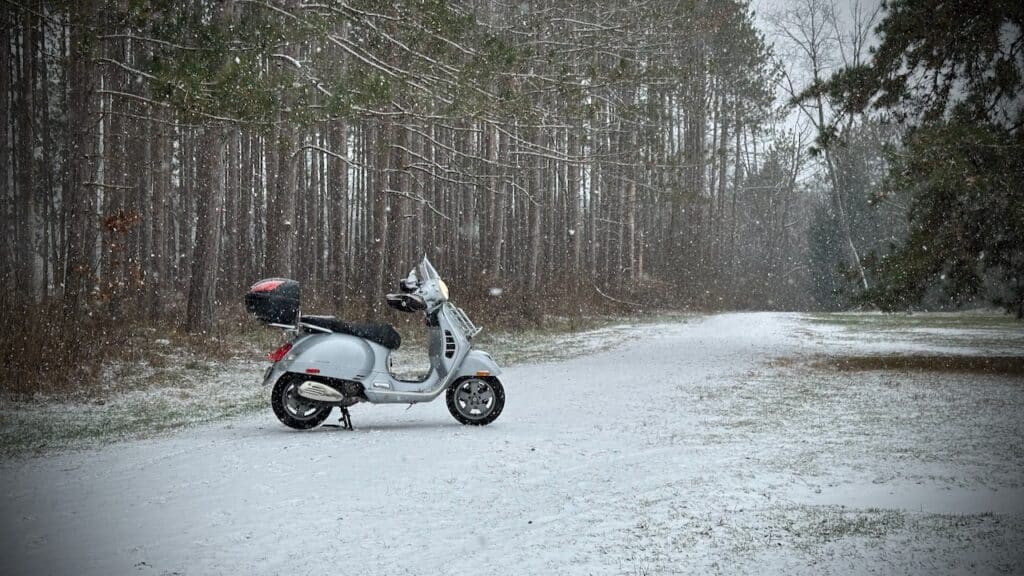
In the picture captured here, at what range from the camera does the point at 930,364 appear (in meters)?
16.5

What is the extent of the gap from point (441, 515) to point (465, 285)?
20.6 metres

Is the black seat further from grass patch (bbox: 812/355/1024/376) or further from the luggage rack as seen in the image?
grass patch (bbox: 812/355/1024/376)

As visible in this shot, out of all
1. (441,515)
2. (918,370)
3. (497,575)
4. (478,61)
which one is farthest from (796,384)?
(497,575)

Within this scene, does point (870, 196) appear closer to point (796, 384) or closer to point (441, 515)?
point (796, 384)

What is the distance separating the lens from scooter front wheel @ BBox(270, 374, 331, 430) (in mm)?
8695

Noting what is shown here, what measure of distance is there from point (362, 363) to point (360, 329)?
35 centimetres

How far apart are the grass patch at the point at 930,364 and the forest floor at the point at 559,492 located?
3.88 m

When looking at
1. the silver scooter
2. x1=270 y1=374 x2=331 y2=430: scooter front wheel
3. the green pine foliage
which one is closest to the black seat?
the silver scooter

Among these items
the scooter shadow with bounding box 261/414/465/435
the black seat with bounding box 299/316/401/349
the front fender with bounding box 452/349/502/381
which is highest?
the black seat with bounding box 299/316/401/349

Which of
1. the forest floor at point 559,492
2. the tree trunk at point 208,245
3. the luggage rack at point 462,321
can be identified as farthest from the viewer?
the tree trunk at point 208,245

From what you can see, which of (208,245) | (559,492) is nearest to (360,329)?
(559,492)

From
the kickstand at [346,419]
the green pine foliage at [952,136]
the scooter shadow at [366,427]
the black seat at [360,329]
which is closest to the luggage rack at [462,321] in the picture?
the black seat at [360,329]

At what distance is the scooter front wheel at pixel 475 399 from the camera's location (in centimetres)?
915

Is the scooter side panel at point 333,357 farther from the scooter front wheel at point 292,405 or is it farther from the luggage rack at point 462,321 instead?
the luggage rack at point 462,321
